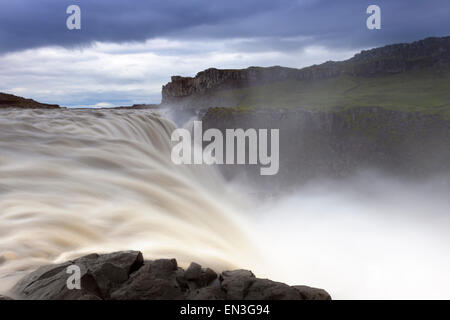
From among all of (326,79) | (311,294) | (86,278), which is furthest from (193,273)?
(326,79)

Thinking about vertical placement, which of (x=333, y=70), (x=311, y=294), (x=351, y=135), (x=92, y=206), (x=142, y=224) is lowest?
(x=311, y=294)

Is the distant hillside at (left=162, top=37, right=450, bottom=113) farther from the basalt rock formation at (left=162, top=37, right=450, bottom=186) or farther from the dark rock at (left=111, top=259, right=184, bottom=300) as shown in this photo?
the dark rock at (left=111, top=259, right=184, bottom=300)

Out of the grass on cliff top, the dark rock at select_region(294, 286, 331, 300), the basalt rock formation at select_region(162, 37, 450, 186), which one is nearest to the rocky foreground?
the dark rock at select_region(294, 286, 331, 300)

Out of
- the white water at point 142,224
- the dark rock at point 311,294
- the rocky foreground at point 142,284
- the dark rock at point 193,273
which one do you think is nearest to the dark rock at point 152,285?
the rocky foreground at point 142,284

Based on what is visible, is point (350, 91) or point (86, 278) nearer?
point (86, 278)

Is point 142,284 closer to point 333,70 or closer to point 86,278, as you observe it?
point 86,278

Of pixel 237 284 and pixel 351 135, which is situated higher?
pixel 351 135

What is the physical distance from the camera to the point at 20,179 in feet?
24.7

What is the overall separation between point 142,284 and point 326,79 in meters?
97.5

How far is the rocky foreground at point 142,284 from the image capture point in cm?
325

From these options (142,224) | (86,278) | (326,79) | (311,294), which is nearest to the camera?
(86,278)

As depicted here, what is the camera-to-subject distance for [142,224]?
6.03m

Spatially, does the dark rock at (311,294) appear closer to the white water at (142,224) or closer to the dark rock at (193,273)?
the dark rock at (193,273)
